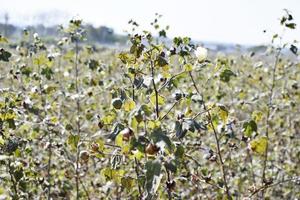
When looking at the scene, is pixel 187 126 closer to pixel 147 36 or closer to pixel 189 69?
pixel 189 69

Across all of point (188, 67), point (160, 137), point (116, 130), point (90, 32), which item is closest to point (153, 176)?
point (160, 137)

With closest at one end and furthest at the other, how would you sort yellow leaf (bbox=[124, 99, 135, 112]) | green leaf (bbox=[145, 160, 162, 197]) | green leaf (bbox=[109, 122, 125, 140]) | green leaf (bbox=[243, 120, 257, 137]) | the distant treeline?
green leaf (bbox=[145, 160, 162, 197]), green leaf (bbox=[109, 122, 125, 140]), yellow leaf (bbox=[124, 99, 135, 112]), green leaf (bbox=[243, 120, 257, 137]), the distant treeline

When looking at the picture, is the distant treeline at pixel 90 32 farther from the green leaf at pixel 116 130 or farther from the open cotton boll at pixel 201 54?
the open cotton boll at pixel 201 54

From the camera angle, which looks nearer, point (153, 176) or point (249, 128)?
point (153, 176)

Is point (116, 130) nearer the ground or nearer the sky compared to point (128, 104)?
nearer the ground

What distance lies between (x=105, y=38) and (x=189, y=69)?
6859cm

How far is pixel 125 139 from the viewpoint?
2.00 m

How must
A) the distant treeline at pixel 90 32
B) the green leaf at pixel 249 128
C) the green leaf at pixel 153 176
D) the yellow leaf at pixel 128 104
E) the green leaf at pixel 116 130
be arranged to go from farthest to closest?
1. the distant treeline at pixel 90 32
2. the green leaf at pixel 249 128
3. the yellow leaf at pixel 128 104
4. the green leaf at pixel 116 130
5. the green leaf at pixel 153 176

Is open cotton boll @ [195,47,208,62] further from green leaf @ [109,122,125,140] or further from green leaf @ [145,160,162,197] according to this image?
green leaf @ [145,160,162,197]

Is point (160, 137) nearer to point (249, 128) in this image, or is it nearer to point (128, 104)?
point (128, 104)

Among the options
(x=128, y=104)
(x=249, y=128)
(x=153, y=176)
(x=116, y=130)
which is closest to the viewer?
(x=153, y=176)

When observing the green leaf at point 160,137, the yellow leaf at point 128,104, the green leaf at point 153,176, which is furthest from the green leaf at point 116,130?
the green leaf at point 153,176

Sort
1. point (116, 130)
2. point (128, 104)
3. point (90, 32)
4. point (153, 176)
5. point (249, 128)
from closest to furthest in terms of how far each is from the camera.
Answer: point (153, 176) < point (116, 130) < point (128, 104) < point (249, 128) < point (90, 32)

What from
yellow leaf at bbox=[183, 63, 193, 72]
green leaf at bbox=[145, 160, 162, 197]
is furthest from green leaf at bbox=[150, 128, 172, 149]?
yellow leaf at bbox=[183, 63, 193, 72]
